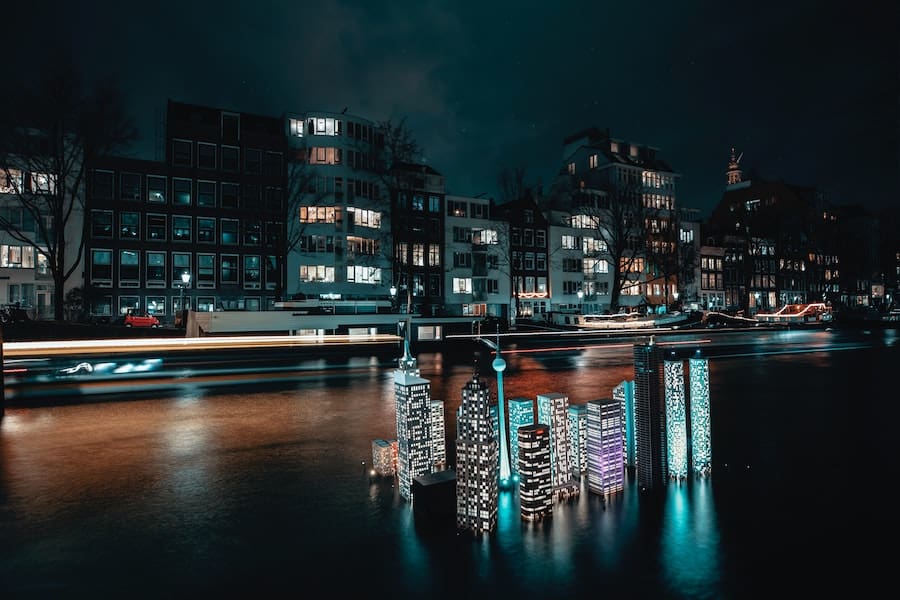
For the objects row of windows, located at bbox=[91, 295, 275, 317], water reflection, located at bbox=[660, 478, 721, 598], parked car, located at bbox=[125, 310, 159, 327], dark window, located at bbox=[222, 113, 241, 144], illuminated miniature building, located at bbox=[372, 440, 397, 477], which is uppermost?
dark window, located at bbox=[222, 113, 241, 144]

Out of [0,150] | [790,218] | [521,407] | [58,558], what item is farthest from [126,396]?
[790,218]

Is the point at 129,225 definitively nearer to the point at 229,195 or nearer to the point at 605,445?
the point at 229,195

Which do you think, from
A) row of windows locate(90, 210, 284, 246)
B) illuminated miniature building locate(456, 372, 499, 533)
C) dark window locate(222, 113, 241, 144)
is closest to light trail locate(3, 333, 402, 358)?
illuminated miniature building locate(456, 372, 499, 533)

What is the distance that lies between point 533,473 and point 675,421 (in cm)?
212

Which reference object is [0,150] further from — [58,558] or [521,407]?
[521,407]

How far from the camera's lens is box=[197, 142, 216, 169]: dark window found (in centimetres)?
4534

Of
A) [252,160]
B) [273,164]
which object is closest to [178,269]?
[252,160]

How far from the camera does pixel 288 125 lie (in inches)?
1945

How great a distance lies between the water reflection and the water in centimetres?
2

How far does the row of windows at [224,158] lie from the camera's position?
4472cm

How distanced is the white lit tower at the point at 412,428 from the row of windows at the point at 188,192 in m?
41.4

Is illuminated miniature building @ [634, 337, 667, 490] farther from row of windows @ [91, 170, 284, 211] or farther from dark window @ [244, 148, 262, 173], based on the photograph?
dark window @ [244, 148, 262, 173]

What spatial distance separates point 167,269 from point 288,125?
59.7 feet

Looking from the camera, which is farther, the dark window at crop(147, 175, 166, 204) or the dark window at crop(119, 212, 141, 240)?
the dark window at crop(147, 175, 166, 204)
